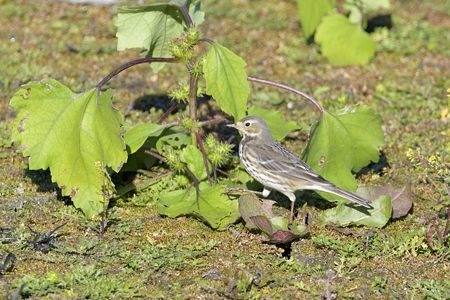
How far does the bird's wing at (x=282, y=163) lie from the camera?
7.34 m

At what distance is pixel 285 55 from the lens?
11.5 meters

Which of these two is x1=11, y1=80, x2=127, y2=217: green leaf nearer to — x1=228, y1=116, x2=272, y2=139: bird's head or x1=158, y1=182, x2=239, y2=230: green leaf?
x1=158, y1=182, x2=239, y2=230: green leaf

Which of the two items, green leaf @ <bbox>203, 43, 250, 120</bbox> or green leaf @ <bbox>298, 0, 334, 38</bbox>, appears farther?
→ green leaf @ <bbox>298, 0, 334, 38</bbox>

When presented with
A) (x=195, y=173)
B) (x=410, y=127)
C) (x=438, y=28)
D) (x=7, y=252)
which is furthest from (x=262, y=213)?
(x=438, y=28)

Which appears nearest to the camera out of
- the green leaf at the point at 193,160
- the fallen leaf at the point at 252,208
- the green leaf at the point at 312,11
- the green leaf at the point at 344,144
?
the fallen leaf at the point at 252,208

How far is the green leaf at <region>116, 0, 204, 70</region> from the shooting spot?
25.7 feet

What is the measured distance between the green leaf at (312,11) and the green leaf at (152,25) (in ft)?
10.6

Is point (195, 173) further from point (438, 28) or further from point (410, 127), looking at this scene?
point (438, 28)

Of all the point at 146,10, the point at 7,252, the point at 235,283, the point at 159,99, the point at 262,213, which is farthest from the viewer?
the point at 159,99

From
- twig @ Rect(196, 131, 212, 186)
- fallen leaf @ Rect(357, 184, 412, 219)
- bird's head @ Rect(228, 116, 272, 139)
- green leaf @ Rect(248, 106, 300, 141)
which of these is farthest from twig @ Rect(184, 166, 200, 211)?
fallen leaf @ Rect(357, 184, 412, 219)

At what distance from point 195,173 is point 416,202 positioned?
2197 mm

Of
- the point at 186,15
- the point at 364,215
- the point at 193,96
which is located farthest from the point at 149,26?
the point at 364,215

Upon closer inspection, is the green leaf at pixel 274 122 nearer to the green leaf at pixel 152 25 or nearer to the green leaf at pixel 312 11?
the green leaf at pixel 152 25

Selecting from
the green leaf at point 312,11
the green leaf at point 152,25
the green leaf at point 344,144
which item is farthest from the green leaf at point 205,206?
the green leaf at point 312,11
